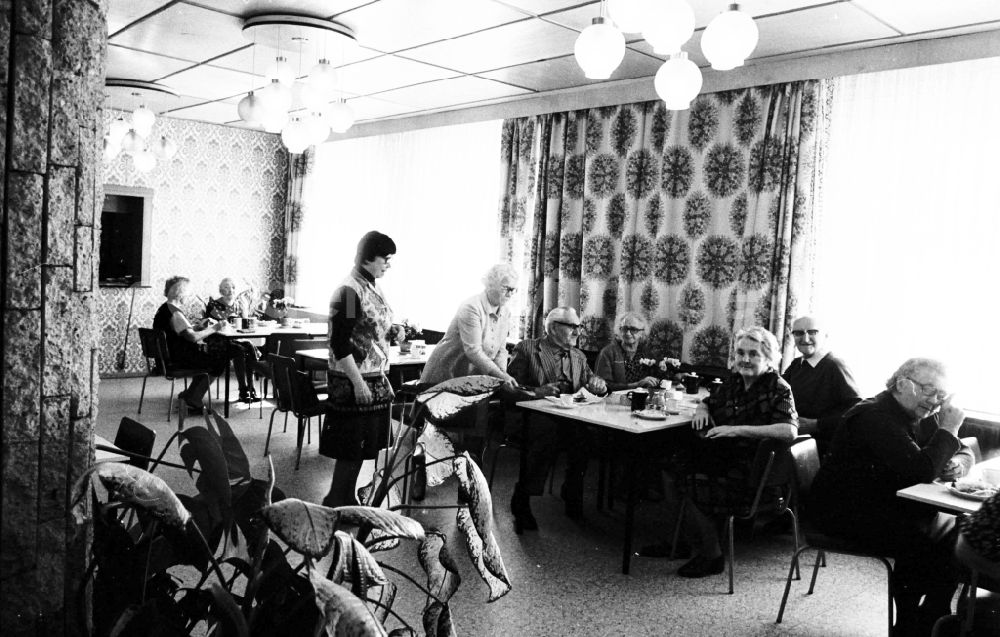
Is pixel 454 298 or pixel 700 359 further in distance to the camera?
pixel 454 298

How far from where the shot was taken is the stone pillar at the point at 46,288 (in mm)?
1424

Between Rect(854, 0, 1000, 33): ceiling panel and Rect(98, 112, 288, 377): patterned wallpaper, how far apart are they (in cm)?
805

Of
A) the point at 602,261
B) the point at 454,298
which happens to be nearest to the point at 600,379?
the point at 602,261

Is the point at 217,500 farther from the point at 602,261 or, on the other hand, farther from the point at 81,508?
the point at 602,261

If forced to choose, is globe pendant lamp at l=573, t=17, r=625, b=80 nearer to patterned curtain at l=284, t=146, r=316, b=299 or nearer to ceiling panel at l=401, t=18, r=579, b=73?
ceiling panel at l=401, t=18, r=579, b=73

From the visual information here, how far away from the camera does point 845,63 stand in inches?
207

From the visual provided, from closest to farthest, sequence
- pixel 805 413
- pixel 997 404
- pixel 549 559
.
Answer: pixel 549 559
pixel 997 404
pixel 805 413

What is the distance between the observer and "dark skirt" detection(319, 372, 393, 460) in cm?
433

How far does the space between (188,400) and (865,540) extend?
6.02m

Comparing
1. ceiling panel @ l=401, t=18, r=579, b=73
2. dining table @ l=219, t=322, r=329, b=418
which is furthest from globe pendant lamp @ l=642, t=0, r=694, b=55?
dining table @ l=219, t=322, r=329, b=418

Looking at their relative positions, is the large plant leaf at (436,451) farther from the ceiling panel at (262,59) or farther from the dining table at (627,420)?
the ceiling panel at (262,59)

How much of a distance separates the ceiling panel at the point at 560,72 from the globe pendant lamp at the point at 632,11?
2.91 meters

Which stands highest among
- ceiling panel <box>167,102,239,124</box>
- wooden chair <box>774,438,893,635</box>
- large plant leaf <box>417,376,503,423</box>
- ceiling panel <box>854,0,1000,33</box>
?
ceiling panel <box>167,102,239,124</box>

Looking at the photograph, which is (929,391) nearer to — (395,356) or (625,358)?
(625,358)
